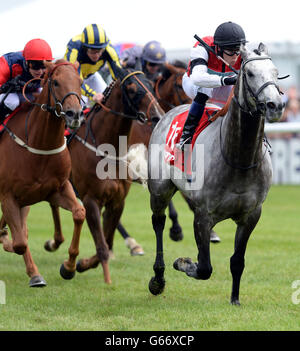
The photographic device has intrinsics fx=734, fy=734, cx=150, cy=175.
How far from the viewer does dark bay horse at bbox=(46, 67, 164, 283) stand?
7.54 meters

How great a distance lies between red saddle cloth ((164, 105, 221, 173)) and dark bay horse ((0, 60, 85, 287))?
0.95 m

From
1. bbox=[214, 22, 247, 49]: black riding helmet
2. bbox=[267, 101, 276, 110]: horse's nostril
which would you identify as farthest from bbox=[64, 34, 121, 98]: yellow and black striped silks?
bbox=[267, 101, 276, 110]: horse's nostril

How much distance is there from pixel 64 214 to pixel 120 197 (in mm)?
5780

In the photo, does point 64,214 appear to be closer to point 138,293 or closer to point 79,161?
point 79,161

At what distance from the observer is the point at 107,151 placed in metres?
7.68

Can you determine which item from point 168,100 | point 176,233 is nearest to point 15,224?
point 176,233

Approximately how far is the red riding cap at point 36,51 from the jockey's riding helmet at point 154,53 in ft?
11.2

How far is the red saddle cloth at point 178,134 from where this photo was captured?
240 inches

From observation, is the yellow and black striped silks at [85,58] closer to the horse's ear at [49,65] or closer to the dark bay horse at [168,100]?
the dark bay horse at [168,100]

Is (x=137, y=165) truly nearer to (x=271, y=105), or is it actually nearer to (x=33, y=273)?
(x=33, y=273)

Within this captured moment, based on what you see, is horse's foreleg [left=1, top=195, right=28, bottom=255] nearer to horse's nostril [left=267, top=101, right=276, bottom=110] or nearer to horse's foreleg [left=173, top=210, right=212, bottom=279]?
horse's foreleg [left=173, top=210, right=212, bottom=279]

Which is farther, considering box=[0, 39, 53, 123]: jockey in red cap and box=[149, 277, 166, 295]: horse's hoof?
box=[0, 39, 53, 123]: jockey in red cap

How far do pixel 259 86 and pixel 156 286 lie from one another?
2356mm

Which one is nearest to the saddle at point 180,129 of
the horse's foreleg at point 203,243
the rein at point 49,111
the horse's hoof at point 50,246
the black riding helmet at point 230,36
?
the black riding helmet at point 230,36
